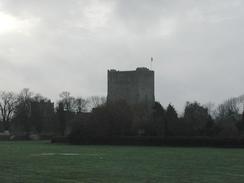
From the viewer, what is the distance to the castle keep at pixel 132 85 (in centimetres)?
13600

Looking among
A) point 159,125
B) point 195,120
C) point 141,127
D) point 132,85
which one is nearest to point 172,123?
point 159,125

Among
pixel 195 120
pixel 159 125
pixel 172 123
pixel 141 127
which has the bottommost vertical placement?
pixel 141 127

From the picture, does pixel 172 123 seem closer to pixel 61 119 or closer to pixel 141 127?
pixel 141 127

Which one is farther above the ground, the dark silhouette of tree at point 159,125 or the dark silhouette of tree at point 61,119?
the dark silhouette of tree at point 61,119

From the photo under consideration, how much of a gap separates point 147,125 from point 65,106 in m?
45.2

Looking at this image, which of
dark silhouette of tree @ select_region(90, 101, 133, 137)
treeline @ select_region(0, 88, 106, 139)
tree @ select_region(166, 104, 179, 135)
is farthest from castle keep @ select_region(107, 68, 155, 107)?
tree @ select_region(166, 104, 179, 135)

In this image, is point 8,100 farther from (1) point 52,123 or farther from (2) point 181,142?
(2) point 181,142

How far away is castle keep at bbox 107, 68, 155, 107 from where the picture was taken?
136000mm

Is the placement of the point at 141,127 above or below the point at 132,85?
below

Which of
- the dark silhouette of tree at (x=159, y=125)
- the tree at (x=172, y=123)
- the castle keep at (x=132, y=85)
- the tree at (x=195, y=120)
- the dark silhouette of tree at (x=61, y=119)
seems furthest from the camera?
the castle keep at (x=132, y=85)

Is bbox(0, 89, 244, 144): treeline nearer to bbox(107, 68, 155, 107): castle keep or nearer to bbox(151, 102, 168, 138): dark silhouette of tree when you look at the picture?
bbox(151, 102, 168, 138): dark silhouette of tree

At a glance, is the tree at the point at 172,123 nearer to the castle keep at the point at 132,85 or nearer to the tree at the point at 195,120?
the tree at the point at 195,120

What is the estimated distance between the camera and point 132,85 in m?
138

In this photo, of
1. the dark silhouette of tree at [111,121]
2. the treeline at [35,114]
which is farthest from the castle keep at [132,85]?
the dark silhouette of tree at [111,121]
